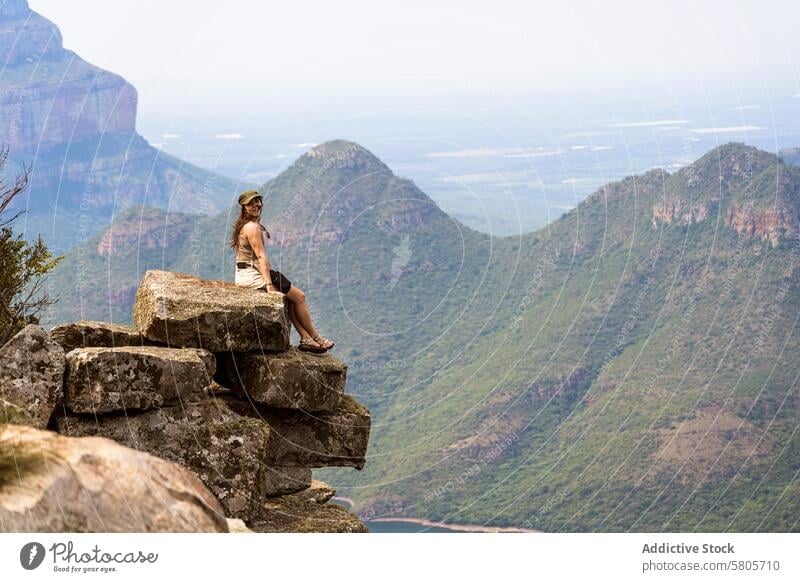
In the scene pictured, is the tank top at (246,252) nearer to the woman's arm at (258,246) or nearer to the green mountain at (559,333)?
the woman's arm at (258,246)

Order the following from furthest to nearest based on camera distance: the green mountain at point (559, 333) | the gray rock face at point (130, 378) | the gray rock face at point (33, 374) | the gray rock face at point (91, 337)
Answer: the green mountain at point (559, 333), the gray rock face at point (91, 337), the gray rock face at point (130, 378), the gray rock face at point (33, 374)

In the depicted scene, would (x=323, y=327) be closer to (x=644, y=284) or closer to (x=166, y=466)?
(x=644, y=284)

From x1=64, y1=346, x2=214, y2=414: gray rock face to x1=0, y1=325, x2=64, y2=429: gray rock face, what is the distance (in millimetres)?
256

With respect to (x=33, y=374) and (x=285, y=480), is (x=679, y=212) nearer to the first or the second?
(x=285, y=480)

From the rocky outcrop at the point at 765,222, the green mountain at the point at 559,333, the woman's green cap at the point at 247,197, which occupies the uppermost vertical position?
the rocky outcrop at the point at 765,222

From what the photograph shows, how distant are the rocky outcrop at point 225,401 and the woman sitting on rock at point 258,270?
0.47 meters

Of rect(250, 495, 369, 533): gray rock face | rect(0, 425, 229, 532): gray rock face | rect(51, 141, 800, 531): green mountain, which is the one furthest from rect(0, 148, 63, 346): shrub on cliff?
rect(51, 141, 800, 531): green mountain

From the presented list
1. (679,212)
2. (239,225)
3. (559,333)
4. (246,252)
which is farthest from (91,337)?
(679,212)

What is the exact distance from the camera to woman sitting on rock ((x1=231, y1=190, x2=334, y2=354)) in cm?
2192

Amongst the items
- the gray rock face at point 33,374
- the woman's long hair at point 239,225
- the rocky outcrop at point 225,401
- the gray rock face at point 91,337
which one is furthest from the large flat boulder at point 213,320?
the gray rock face at point 33,374

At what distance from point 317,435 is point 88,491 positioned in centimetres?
894

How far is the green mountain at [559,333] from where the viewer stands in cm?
8606

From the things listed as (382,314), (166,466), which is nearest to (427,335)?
(382,314)

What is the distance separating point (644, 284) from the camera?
341 feet
